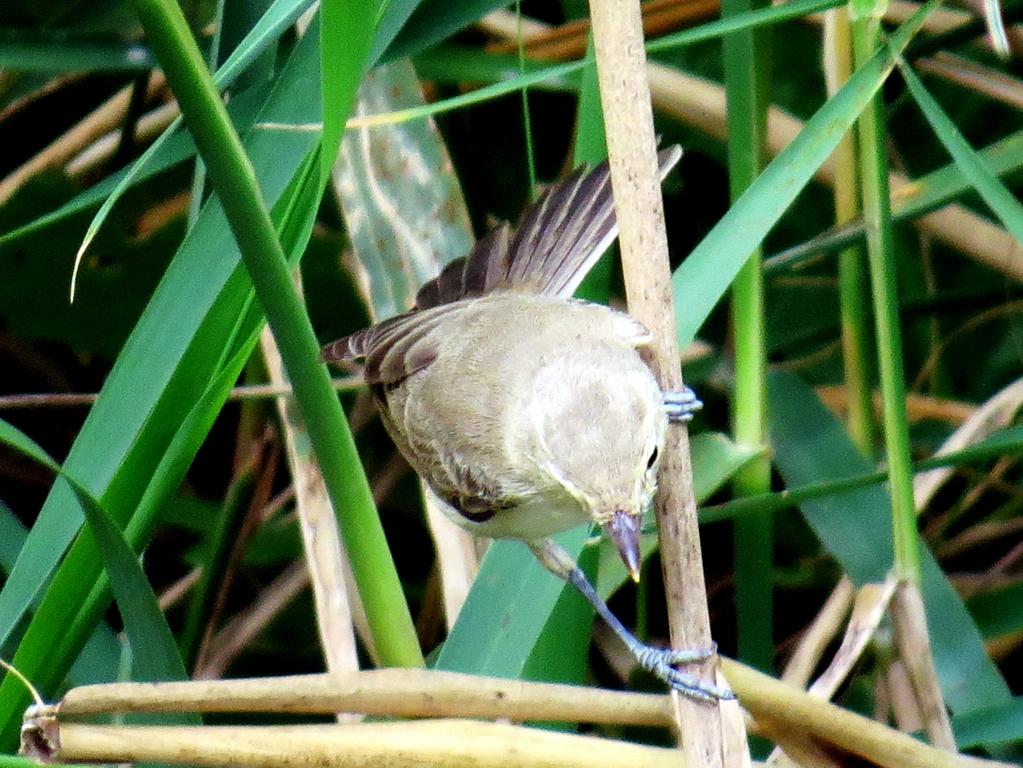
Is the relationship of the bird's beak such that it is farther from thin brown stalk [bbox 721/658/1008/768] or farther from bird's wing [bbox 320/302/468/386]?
bird's wing [bbox 320/302/468/386]

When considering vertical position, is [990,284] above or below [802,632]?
above

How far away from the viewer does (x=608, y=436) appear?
1.46 metres

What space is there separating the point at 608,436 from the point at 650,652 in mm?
283

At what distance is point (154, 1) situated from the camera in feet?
3.50

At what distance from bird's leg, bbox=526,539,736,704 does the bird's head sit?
99 millimetres

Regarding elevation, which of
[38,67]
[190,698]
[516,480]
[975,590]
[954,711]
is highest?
[38,67]

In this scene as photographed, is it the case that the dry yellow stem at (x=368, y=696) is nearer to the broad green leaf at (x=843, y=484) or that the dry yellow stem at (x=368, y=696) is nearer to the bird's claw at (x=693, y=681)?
the bird's claw at (x=693, y=681)

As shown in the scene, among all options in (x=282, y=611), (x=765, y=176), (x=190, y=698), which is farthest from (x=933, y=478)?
(x=190, y=698)

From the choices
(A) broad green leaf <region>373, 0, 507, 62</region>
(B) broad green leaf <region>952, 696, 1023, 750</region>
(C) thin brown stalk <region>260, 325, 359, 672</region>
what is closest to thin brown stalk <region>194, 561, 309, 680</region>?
(C) thin brown stalk <region>260, 325, 359, 672</region>

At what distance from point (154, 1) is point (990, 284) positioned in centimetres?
192

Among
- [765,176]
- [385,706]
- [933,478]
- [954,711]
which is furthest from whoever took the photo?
[933,478]

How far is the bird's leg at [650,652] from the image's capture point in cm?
124

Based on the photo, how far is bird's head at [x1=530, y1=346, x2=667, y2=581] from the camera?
1.41 meters

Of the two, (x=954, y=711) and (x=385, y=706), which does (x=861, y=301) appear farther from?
(x=385, y=706)
